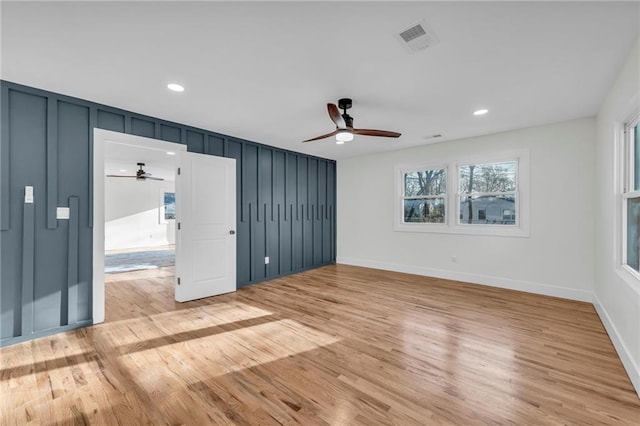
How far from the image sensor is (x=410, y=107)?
336 centimetres

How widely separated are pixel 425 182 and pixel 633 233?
3242 mm

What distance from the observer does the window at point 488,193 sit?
177 inches

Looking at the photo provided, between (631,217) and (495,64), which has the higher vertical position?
(495,64)

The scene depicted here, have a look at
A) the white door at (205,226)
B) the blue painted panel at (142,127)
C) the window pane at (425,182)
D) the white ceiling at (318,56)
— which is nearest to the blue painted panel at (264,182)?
the white door at (205,226)

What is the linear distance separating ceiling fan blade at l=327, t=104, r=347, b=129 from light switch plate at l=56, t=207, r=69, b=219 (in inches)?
118

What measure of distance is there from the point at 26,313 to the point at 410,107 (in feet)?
15.1

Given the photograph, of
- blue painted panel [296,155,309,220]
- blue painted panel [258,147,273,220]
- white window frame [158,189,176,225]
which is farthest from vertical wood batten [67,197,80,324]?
white window frame [158,189,176,225]

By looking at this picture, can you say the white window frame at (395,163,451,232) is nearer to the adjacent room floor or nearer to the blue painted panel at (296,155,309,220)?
the blue painted panel at (296,155,309,220)

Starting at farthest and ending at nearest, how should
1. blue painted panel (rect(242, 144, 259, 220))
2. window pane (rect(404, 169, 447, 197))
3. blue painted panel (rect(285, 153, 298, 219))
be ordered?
blue painted panel (rect(285, 153, 298, 219)), window pane (rect(404, 169, 447, 197)), blue painted panel (rect(242, 144, 259, 220))

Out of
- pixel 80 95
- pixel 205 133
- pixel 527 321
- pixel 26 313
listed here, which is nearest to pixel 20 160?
pixel 80 95

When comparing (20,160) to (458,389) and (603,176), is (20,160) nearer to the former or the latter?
(458,389)

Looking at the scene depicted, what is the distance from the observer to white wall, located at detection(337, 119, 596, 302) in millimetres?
3852

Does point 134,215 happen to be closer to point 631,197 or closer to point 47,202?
point 47,202

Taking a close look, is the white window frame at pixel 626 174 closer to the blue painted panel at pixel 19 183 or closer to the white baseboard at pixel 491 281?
the white baseboard at pixel 491 281
